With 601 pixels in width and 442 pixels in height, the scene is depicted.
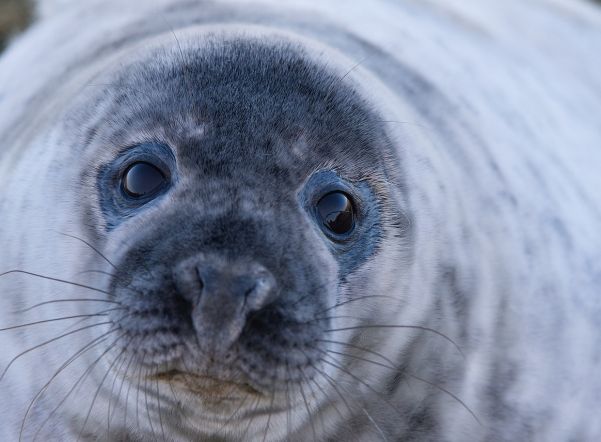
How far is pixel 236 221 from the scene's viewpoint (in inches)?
90.8

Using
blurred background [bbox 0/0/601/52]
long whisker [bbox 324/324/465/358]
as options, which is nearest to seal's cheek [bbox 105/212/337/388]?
long whisker [bbox 324/324/465/358]

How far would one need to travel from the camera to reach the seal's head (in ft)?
7.30

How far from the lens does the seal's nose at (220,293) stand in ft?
7.02

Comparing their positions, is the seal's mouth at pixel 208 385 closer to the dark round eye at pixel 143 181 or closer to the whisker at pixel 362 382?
the whisker at pixel 362 382

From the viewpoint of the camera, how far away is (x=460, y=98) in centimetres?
334

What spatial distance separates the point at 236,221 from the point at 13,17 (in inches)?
149

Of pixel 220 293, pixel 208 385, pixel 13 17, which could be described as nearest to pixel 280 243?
pixel 220 293

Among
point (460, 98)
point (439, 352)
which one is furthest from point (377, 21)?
point (439, 352)

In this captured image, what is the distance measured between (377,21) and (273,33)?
2.52ft

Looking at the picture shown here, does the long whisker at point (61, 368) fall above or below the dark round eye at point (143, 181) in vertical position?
below

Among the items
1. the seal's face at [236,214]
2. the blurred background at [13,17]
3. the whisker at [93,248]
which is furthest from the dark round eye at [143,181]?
the blurred background at [13,17]

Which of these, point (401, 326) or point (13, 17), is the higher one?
point (13, 17)

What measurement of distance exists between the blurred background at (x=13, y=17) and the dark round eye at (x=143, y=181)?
3.17 m

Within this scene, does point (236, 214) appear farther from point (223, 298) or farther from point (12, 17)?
point (12, 17)
